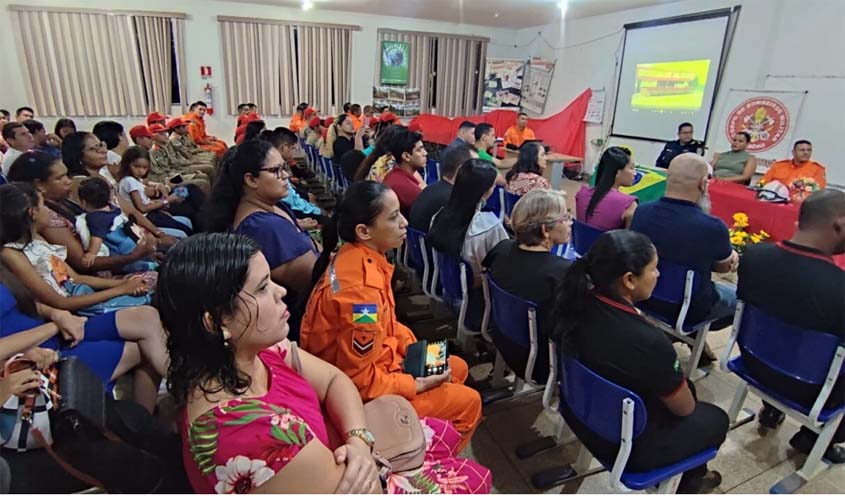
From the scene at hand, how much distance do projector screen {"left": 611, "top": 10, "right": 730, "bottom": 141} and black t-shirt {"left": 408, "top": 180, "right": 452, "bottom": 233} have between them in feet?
17.0

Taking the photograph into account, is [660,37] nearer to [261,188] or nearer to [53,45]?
[261,188]

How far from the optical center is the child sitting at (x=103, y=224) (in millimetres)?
2101

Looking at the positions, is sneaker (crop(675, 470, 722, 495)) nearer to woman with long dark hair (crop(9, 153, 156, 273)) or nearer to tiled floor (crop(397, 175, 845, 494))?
tiled floor (crop(397, 175, 845, 494))

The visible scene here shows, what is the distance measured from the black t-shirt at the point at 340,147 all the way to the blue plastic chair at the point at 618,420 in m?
4.25

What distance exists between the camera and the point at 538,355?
65.8 inches

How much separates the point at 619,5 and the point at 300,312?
23.6 ft

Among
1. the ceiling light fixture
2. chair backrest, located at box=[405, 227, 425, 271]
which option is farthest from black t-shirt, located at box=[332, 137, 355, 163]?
the ceiling light fixture

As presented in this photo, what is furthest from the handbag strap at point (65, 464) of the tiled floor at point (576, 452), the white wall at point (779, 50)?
the white wall at point (779, 50)

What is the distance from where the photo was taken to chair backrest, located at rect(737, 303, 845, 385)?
4.62ft

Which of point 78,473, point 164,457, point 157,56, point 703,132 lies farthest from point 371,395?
point 157,56

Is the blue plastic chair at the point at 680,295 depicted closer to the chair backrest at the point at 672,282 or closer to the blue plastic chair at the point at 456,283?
the chair backrest at the point at 672,282

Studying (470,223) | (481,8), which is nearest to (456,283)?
(470,223)

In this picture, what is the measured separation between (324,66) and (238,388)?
326 inches

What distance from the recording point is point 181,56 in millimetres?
7250
